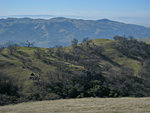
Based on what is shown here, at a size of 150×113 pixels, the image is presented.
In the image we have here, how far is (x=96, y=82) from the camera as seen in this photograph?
66.6m

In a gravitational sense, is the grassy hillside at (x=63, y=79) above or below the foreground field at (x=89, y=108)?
below

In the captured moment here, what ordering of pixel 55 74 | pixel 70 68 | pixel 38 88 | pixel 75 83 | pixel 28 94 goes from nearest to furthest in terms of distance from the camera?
pixel 28 94 < pixel 38 88 < pixel 75 83 < pixel 55 74 < pixel 70 68

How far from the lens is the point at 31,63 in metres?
84.3

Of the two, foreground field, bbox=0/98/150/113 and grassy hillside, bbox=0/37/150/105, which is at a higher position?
foreground field, bbox=0/98/150/113

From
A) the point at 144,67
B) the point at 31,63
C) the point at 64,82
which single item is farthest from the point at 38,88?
the point at 144,67

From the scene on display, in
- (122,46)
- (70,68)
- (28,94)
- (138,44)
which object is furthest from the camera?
(138,44)

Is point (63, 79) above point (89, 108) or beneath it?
beneath

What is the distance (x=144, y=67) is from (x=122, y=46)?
32309 millimetres

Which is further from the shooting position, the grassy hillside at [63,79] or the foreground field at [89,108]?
the grassy hillside at [63,79]

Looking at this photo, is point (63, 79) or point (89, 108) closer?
point (89, 108)

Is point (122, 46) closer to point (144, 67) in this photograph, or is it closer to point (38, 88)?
point (144, 67)

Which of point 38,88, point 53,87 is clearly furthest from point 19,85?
point 53,87

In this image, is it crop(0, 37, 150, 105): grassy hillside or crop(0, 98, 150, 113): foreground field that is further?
crop(0, 37, 150, 105): grassy hillside

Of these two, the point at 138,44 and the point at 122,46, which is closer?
the point at 122,46
